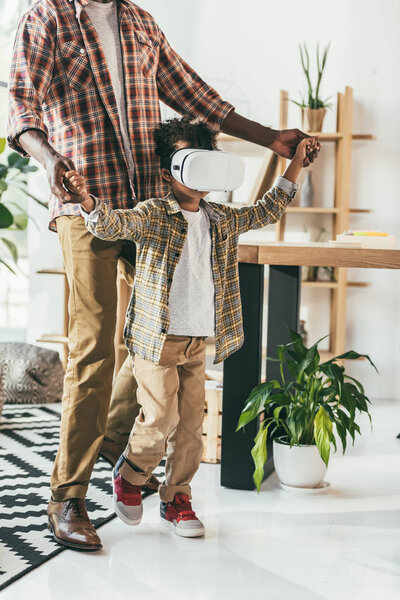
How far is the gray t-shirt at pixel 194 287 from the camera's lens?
200 centimetres

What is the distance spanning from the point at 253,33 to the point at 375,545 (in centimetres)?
335

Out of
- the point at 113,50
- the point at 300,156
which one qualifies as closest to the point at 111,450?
the point at 300,156

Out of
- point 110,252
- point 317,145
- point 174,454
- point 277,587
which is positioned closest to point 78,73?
point 110,252

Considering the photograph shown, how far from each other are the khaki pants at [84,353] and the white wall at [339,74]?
278cm

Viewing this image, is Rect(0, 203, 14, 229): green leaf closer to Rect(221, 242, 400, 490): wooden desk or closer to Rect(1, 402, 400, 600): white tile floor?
Rect(221, 242, 400, 490): wooden desk

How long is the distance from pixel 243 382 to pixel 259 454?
0.87ft

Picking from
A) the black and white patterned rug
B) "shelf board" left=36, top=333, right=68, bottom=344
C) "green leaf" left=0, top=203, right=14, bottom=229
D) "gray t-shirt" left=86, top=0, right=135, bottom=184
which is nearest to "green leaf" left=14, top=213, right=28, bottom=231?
"shelf board" left=36, top=333, right=68, bottom=344

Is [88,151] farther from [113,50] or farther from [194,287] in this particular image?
[194,287]

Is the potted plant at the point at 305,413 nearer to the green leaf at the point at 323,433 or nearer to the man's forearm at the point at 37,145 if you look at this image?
the green leaf at the point at 323,433

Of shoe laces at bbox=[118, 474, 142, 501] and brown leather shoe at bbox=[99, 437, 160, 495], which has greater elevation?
brown leather shoe at bbox=[99, 437, 160, 495]

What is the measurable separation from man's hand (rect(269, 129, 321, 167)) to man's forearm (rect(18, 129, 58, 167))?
27.0 inches

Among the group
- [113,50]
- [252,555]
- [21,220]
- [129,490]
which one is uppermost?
[113,50]

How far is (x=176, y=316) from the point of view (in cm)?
200

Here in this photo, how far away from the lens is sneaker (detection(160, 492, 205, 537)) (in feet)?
6.73
